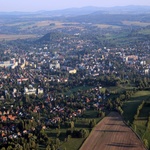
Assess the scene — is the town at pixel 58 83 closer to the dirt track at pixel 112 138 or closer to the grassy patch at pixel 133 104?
the grassy patch at pixel 133 104

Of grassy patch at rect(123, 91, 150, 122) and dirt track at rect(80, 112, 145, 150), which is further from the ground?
grassy patch at rect(123, 91, 150, 122)

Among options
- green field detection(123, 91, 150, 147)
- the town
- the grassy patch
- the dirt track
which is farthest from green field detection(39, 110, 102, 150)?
green field detection(123, 91, 150, 147)

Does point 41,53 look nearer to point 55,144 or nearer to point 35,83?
point 35,83

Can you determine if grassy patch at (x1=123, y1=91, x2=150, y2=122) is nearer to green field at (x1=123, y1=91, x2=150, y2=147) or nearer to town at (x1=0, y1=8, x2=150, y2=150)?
green field at (x1=123, y1=91, x2=150, y2=147)

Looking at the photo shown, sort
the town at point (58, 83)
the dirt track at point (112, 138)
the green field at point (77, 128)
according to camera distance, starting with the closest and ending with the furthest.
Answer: the dirt track at point (112, 138), the green field at point (77, 128), the town at point (58, 83)

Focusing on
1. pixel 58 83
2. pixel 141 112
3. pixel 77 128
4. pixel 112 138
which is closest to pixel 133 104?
pixel 141 112

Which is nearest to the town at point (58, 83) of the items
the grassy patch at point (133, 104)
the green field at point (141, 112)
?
the grassy patch at point (133, 104)

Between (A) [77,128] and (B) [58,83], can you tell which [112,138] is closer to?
(A) [77,128]

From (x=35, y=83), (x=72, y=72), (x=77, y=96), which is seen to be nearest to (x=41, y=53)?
(x=72, y=72)
